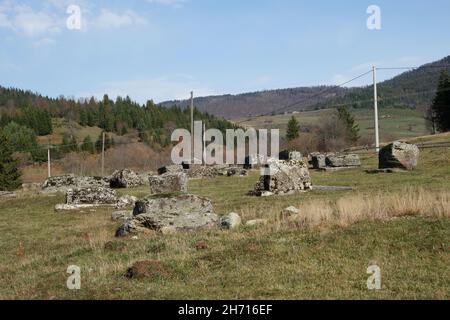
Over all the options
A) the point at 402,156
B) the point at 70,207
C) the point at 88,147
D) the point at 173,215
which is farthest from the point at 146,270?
the point at 88,147

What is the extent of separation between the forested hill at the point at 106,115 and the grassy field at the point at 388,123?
27.6 metres

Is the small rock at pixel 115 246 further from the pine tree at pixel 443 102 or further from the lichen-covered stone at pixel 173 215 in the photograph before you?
the pine tree at pixel 443 102

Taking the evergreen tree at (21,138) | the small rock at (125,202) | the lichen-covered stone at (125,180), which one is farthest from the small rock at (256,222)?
the evergreen tree at (21,138)

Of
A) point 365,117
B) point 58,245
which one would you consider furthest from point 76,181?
point 365,117

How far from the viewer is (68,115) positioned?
15900 centimetres

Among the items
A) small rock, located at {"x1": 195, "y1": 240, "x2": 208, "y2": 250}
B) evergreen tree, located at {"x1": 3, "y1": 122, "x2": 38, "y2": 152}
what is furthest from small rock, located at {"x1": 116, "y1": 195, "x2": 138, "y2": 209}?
evergreen tree, located at {"x1": 3, "y1": 122, "x2": 38, "y2": 152}

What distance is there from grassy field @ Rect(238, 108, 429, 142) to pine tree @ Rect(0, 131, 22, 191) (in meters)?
84.7

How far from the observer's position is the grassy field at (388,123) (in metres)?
136

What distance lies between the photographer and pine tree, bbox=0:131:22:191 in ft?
195

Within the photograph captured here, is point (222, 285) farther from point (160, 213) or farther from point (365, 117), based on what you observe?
point (365, 117)

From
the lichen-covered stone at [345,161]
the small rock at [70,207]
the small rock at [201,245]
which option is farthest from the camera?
the lichen-covered stone at [345,161]

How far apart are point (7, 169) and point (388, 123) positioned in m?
124

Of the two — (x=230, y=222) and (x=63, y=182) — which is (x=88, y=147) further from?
(x=230, y=222)

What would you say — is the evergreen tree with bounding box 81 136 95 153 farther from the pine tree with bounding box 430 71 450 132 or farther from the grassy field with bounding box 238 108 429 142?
the pine tree with bounding box 430 71 450 132
